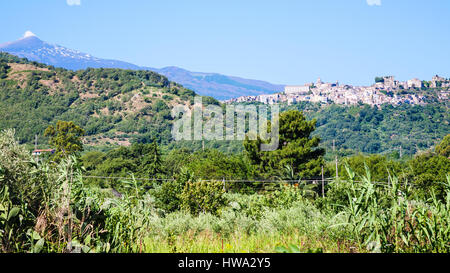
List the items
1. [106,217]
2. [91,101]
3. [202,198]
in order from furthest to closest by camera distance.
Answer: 1. [91,101]
2. [202,198]
3. [106,217]

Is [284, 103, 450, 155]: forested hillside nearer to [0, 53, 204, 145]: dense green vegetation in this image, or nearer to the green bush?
[0, 53, 204, 145]: dense green vegetation

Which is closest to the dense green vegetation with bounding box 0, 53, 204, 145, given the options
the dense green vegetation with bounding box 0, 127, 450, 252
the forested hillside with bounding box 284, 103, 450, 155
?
the forested hillside with bounding box 284, 103, 450, 155

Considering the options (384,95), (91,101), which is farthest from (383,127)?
(91,101)

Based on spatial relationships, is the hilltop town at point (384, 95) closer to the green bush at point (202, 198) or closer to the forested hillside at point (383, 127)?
the forested hillside at point (383, 127)

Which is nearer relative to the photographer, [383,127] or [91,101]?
[91,101]

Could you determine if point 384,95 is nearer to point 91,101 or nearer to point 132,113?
point 132,113

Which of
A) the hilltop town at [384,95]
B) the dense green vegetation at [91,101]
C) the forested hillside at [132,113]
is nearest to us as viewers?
the dense green vegetation at [91,101]

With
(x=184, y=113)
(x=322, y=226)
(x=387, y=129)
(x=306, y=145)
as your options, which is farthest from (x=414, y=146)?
(x=322, y=226)

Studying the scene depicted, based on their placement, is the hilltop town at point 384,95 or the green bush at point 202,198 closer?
the green bush at point 202,198

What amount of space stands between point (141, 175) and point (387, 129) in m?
86.0

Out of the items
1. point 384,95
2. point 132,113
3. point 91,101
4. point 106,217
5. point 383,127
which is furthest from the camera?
point 384,95

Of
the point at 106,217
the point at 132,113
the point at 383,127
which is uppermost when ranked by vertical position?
the point at 106,217

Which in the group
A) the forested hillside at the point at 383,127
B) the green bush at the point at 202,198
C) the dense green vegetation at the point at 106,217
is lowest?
the forested hillside at the point at 383,127

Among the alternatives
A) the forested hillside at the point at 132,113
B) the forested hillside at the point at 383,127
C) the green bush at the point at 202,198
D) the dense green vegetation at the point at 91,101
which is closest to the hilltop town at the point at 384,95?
the forested hillside at the point at 383,127
